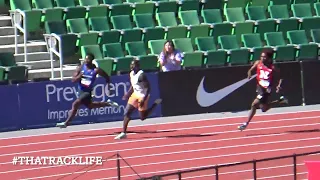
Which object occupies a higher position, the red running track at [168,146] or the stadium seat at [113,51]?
the stadium seat at [113,51]

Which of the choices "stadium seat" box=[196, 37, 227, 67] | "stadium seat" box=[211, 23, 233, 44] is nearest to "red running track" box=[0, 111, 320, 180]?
"stadium seat" box=[196, 37, 227, 67]

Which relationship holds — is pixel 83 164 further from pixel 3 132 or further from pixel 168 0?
pixel 168 0

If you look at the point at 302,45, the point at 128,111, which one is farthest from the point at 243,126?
the point at 302,45

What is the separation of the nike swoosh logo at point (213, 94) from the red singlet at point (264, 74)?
7.40ft

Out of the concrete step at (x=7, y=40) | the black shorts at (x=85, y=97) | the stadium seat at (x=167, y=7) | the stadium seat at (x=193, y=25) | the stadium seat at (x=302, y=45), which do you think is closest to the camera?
the black shorts at (x=85, y=97)

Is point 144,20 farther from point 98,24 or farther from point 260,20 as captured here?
point 260,20

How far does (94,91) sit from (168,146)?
285 cm

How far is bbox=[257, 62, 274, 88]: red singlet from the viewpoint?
1928 centimetres

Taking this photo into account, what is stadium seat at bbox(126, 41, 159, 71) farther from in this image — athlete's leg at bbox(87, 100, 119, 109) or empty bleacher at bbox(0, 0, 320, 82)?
athlete's leg at bbox(87, 100, 119, 109)

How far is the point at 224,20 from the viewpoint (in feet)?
84.9

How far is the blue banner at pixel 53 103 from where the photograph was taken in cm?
1959

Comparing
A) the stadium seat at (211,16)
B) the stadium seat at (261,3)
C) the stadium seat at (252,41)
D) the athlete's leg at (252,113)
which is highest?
the stadium seat at (261,3)

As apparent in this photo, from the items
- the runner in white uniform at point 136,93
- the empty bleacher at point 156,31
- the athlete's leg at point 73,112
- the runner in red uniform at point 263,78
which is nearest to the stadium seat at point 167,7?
the empty bleacher at point 156,31

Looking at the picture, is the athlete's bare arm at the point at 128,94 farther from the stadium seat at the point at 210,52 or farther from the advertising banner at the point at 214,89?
the stadium seat at the point at 210,52
